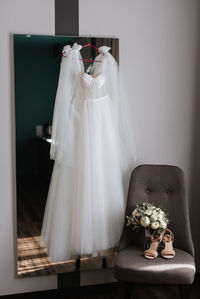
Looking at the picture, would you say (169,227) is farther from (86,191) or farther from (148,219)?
(86,191)

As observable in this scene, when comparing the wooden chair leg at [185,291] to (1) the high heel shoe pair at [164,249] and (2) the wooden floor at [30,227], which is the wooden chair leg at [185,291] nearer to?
(1) the high heel shoe pair at [164,249]

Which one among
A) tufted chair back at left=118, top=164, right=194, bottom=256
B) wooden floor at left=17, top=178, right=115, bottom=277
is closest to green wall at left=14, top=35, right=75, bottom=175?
wooden floor at left=17, top=178, right=115, bottom=277

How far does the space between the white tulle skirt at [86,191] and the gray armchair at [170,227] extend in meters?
0.14

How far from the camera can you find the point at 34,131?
2.71m

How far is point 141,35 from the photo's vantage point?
287cm

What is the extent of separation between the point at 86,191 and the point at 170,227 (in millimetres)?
643

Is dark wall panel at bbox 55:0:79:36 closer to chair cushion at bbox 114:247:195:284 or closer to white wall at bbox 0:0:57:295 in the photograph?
white wall at bbox 0:0:57:295

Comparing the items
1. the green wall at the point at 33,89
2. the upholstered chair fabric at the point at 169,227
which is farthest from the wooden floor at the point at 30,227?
the upholstered chair fabric at the point at 169,227

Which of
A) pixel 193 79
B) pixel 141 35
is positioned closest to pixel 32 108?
pixel 141 35

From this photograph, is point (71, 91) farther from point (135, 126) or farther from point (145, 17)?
point (145, 17)

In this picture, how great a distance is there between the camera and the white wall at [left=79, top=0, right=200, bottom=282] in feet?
9.22

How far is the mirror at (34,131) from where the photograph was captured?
266 centimetres

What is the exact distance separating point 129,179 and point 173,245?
58cm

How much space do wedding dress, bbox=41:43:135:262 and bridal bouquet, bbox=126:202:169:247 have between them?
240 mm
